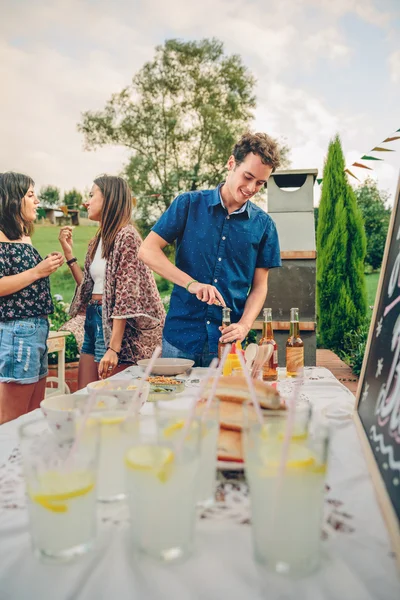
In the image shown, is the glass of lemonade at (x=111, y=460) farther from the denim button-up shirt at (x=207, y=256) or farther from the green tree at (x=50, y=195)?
A: the green tree at (x=50, y=195)

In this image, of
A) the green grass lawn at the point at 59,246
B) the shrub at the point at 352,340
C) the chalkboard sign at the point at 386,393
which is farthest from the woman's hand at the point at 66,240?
the green grass lawn at the point at 59,246

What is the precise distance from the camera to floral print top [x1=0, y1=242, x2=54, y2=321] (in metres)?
2.36

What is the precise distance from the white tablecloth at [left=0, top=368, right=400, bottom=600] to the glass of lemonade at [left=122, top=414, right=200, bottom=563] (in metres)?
0.02

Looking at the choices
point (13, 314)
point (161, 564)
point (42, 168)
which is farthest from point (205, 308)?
point (42, 168)

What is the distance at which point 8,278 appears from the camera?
92.0 inches

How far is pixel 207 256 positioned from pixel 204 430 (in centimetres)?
155

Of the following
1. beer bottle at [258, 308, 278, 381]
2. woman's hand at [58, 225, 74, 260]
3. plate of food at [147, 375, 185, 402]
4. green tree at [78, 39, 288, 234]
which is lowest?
plate of food at [147, 375, 185, 402]

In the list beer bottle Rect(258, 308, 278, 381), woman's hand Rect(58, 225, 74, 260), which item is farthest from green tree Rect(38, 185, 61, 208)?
beer bottle Rect(258, 308, 278, 381)

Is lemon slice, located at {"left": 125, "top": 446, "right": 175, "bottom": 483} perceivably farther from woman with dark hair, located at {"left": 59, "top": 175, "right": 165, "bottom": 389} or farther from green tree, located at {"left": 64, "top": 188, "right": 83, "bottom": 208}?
green tree, located at {"left": 64, "top": 188, "right": 83, "bottom": 208}

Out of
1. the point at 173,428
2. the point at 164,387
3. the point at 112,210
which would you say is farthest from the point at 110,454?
A: the point at 112,210

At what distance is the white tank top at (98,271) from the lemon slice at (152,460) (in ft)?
6.14

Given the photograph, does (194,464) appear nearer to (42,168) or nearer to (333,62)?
(42,168)

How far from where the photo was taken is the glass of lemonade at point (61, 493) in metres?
0.62

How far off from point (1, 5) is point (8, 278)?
950 cm
